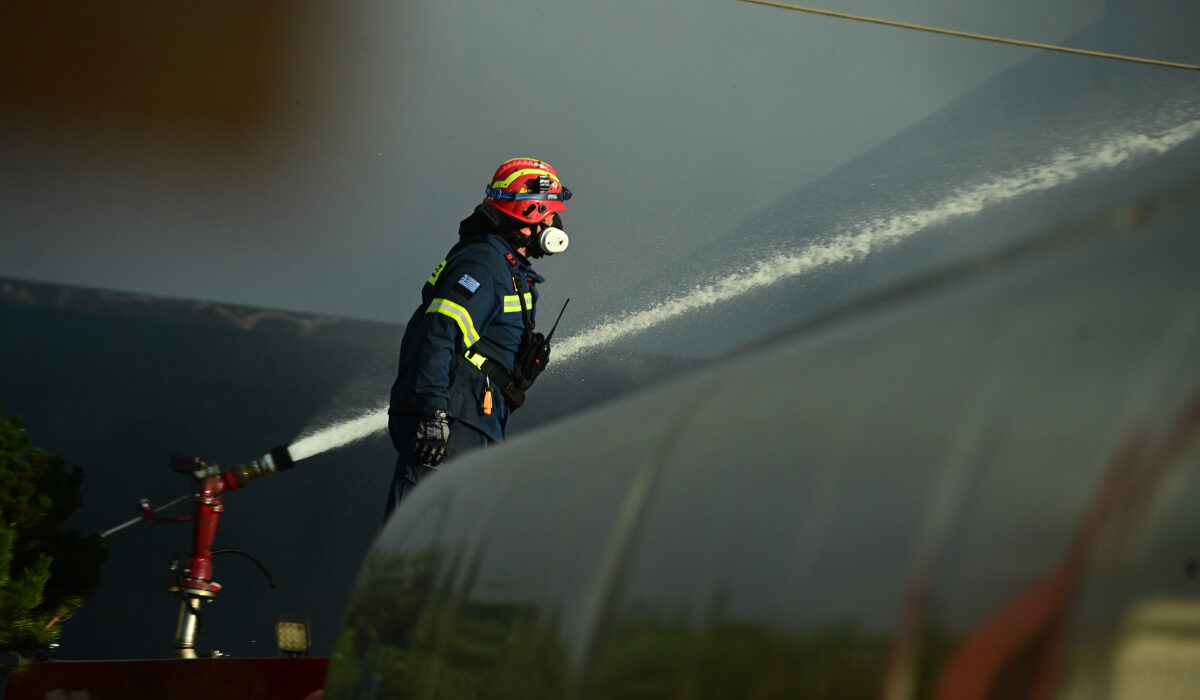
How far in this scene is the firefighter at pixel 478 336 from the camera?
2.36 m

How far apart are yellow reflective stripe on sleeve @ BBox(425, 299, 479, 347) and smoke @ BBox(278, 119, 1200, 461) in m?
1.42

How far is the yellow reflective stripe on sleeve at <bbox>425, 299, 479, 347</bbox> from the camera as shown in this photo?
2.41 meters

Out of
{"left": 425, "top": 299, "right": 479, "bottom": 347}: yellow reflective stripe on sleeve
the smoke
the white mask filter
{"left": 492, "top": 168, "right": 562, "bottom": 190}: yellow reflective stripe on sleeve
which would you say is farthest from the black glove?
the smoke

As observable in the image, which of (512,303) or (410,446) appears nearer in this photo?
(410,446)

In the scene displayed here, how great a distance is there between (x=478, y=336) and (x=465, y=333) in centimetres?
4

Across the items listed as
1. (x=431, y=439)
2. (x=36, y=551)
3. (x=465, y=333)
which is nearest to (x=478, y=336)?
(x=465, y=333)

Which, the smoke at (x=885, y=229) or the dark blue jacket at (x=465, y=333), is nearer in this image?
the dark blue jacket at (x=465, y=333)

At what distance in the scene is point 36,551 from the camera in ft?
7.49

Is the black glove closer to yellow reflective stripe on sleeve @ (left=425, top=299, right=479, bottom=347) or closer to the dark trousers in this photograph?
the dark trousers

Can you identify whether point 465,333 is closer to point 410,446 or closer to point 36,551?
point 410,446

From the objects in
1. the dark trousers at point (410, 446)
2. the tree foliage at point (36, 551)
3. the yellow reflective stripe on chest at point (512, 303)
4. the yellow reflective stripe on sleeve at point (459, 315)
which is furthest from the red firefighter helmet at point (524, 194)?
the tree foliage at point (36, 551)

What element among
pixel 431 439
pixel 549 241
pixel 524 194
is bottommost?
pixel 431 439

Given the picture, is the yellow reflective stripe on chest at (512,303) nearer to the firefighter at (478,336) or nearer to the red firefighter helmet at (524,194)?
the firefighter at (478,336)

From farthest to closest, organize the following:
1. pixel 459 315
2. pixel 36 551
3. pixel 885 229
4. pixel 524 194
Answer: pixel 885 229 → pixel 524 194 → pixel 459 315 → pixel 36 551
